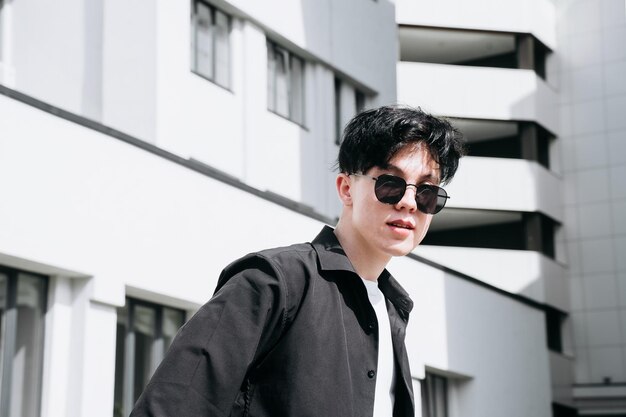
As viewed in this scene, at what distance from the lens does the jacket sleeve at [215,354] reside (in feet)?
8.79

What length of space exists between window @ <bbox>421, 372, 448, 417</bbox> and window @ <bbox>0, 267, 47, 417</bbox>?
27.1 feet

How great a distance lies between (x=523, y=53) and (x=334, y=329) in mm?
30129

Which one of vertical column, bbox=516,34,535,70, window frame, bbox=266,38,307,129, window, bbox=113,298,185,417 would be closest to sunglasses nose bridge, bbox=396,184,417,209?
window, bbox=113,298,185,417

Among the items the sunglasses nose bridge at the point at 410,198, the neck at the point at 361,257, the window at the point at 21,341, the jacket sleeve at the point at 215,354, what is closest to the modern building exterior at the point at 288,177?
the window at the point at 21,341

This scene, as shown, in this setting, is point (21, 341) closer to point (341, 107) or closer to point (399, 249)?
point (399, 249)

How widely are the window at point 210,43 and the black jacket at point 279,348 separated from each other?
17083mm

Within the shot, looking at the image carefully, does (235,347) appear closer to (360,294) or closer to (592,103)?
(360,294)

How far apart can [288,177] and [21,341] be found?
10698 mm

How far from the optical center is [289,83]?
2312 cm

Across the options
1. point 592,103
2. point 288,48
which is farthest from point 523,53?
point 288,48

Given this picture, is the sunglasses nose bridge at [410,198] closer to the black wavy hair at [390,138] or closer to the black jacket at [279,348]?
the black wavy hair at [390,138]

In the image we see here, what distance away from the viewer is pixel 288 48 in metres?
23.0

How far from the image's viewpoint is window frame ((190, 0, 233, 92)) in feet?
65.6

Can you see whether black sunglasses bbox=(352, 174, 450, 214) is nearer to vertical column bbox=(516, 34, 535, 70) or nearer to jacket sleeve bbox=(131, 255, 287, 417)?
jacket sleeve bbox=(131, 255, 287, 417)
